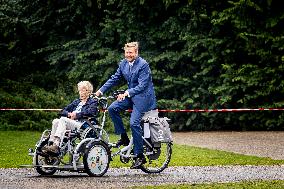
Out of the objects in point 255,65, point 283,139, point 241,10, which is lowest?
point 283,139

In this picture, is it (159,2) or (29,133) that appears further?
(159,2)

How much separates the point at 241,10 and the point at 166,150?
11.5m

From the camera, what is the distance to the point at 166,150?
43.2 ft

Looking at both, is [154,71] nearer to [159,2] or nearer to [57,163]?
[159,2]

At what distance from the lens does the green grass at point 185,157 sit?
14625mm

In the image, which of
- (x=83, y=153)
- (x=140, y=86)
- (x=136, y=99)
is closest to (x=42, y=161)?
(x=83, y=153)

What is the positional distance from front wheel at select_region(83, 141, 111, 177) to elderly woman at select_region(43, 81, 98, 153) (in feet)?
1.42

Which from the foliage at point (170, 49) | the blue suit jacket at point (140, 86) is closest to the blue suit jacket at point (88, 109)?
the blue suit jacket at point (140, 86)

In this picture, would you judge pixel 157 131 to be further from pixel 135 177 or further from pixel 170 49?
pixel 170 49

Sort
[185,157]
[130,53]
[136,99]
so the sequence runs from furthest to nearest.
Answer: [185,157] < [130,53] < [136,99]

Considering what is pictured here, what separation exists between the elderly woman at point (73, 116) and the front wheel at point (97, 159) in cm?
43

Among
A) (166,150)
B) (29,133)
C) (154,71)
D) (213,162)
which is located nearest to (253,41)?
(154,71)

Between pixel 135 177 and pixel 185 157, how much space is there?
3.85m

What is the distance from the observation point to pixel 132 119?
12.6 metres
